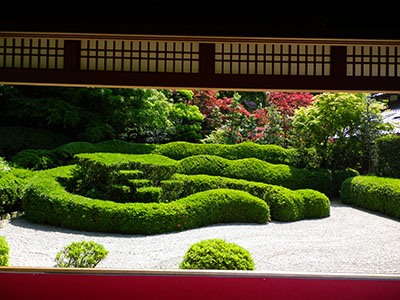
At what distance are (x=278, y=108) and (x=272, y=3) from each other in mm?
10489

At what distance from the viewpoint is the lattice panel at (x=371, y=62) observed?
9.43 ft

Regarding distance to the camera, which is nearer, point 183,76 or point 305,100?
point 183,76

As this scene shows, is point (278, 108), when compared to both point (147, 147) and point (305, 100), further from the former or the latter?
point (147, 147)

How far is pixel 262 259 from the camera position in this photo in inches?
221

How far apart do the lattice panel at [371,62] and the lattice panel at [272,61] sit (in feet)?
0.69

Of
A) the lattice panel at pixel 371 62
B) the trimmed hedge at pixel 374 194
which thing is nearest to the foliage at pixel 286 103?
the trimmed hedge at pixel 374 194

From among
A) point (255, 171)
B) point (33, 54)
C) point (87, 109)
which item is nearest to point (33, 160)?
point (87, 109)

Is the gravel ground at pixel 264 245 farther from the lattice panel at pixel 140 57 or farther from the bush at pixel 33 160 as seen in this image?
the lattice panel at pixel 140 57

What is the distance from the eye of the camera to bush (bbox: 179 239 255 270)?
11.2 ft

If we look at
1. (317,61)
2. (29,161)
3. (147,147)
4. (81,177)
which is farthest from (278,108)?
(317,61)

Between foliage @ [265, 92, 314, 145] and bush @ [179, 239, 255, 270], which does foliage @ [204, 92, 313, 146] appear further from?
bush @ [179, 239, 255, 270]

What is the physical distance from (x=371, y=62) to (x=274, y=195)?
17.2ft

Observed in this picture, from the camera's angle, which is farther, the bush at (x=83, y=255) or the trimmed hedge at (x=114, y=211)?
the trimmed hedge at (x=114, y=211)

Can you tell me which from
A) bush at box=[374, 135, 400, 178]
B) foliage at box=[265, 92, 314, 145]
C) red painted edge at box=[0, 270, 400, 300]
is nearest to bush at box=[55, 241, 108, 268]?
red painted edge at box=[0, 270, 400, 300]
